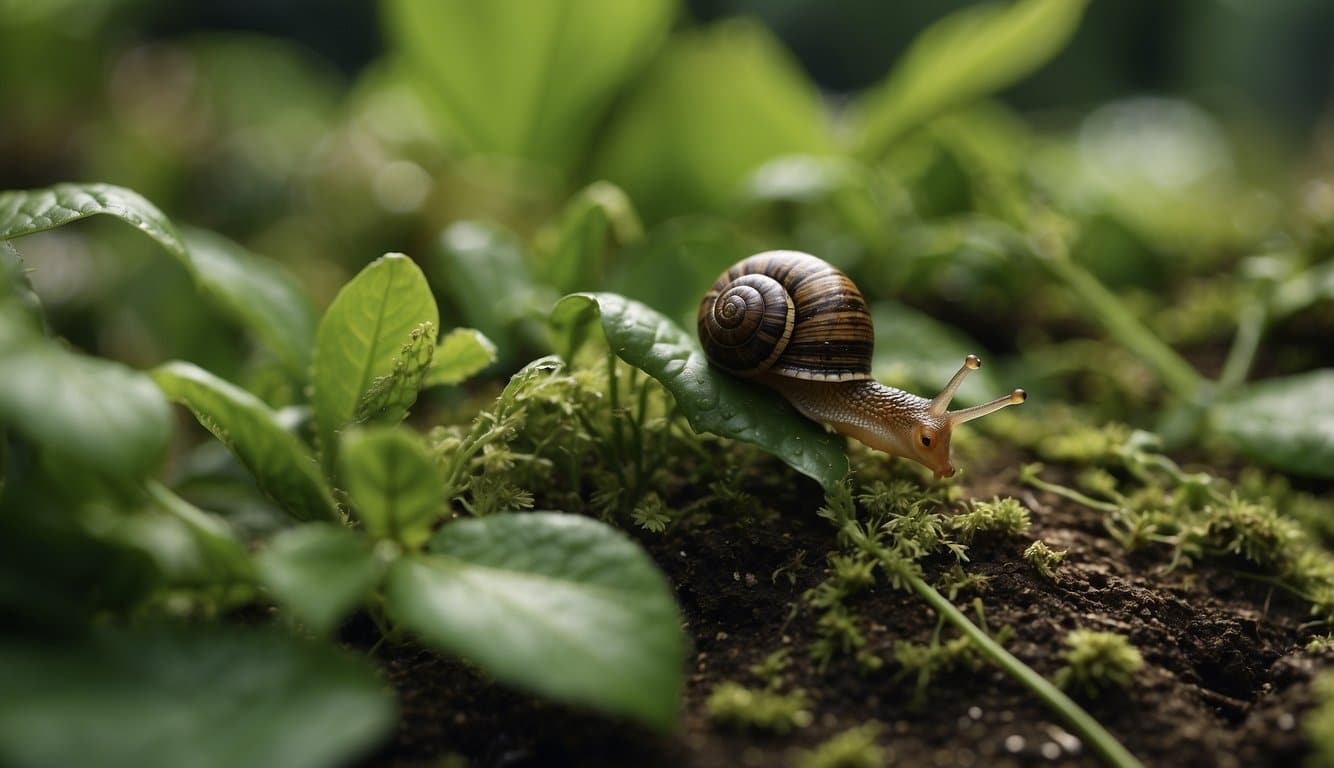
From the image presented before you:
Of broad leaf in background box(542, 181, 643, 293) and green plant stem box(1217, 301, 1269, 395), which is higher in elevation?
broad leaf in background box(542, 181, 643, 293)

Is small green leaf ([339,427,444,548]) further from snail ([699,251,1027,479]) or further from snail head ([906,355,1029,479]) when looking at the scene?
snail head ([906,355,1029,479])

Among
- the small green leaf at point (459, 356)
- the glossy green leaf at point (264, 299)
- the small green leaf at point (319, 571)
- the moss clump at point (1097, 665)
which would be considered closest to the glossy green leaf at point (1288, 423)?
the moss clump at point (1097, 665)

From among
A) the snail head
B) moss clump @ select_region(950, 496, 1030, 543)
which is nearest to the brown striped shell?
the snail head

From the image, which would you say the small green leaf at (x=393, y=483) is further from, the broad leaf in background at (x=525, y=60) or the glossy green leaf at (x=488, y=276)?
the broad leaf in background at (x=525, y=60)

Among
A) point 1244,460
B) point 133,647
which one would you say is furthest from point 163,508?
point 1244,460

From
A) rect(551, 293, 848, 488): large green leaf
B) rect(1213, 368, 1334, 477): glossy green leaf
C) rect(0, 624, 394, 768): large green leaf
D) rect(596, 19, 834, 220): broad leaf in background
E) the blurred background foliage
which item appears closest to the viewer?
rect(0, 624, 394, 768): large green leaf

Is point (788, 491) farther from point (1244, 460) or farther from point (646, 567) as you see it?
Answer: point (1244, 460)

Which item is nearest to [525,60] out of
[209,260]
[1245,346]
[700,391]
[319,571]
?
[209,260]
